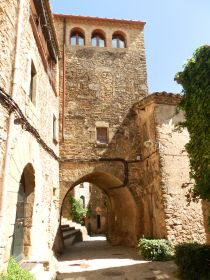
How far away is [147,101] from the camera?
1195cm

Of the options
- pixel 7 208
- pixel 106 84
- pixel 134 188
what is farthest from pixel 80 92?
pixel 7 208

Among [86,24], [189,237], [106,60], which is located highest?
[86,24]

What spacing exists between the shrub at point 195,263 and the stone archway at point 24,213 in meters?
4.00

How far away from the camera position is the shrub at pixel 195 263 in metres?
6.41

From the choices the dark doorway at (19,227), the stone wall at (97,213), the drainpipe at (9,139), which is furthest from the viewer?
the stone wall at (97,213)

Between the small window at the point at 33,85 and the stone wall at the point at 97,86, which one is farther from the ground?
the stone wall at the point at 97,86

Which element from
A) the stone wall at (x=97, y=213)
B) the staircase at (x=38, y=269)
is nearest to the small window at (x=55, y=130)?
the staircase at (x=38, y=269)

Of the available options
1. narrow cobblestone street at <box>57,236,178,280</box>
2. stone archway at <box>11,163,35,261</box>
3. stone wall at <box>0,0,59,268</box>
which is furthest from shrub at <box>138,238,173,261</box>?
stone archway at <box>11,163,35,261</box>

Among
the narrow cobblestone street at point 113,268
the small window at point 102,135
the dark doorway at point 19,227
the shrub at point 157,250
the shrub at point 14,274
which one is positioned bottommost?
the narrow cobblestone street at point 113,268

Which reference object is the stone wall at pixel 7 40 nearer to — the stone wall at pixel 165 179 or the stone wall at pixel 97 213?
the stone wall at pixel 165 179

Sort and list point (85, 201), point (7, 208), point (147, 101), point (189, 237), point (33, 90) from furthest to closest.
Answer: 1. point (85, 201)
2. point (147, 101)
3. point (189, 237)
4. point (33, 90)
5. point (7, 208)

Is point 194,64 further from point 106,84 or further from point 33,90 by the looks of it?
point 106,84

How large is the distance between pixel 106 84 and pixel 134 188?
5284mm

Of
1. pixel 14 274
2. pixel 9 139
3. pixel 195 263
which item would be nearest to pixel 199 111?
pixel 195 263
